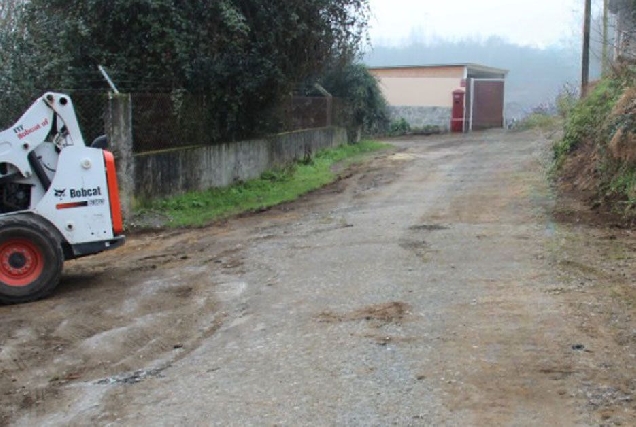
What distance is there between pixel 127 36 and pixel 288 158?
22.7 feet

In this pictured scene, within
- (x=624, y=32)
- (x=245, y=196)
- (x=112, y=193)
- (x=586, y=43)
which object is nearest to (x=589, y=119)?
(x=624, y=32)

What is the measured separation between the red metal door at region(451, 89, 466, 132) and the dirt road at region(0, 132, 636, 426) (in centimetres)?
2453

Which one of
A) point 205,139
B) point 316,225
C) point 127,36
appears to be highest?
point 127,36

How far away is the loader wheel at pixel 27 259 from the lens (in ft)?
26.9

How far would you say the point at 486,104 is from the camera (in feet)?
124

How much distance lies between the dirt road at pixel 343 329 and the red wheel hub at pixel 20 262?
375 mm

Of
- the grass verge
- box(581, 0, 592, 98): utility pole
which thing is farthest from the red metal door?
the grass verge

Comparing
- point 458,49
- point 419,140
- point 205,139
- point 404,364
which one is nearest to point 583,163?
point 205,139

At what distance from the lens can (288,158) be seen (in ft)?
68.0

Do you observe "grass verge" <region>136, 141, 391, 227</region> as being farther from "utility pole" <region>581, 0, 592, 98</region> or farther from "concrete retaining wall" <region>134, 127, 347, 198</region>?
"utility pole" <region>581, 0, 592, 98</region>

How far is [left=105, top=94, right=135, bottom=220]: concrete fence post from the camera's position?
12719 millimetres

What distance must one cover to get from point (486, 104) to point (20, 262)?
32.2m

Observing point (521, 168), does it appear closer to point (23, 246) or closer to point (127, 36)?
point (127, 36)

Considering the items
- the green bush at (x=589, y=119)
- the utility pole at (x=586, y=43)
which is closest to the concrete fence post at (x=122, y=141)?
the green bush at (x=589, y=119)
